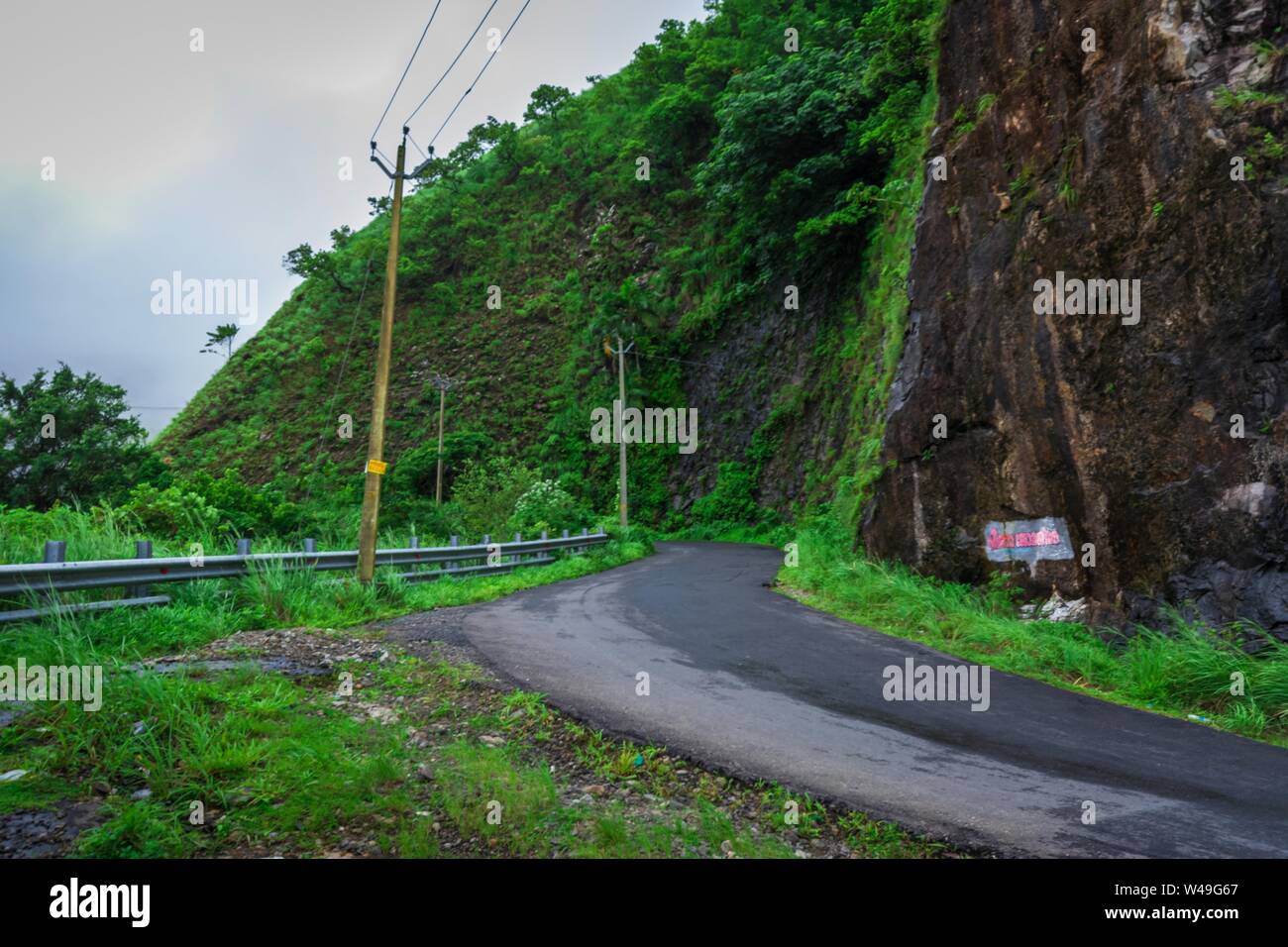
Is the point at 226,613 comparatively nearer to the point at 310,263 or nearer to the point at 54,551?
the point at 54,551

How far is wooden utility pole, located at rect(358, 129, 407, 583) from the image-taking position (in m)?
10.6

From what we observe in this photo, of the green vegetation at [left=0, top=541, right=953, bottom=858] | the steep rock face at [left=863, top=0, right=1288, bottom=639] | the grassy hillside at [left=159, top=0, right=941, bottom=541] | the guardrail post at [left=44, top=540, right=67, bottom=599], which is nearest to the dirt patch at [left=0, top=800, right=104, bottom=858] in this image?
the green vegetation at [left=0, top=541, right=953, bottom=858]

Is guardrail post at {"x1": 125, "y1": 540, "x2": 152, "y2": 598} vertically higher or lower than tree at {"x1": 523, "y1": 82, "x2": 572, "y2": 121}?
lower

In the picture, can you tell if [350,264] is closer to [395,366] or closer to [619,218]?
[395,366]

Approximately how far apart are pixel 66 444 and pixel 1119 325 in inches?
1076

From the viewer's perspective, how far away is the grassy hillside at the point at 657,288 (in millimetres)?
25906

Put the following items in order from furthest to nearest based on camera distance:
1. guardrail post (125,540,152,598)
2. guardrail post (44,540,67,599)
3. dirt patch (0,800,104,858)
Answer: guardrail post (125,540,152,598)
guardrail post (44,540,67,599)
dirt patch (0,800,104,858)

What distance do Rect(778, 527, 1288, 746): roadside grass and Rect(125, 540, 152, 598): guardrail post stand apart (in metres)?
9.13

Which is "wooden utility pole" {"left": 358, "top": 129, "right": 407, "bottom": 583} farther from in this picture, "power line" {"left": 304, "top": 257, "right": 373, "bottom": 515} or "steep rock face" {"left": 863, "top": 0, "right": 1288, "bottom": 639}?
"power line" {"left": 304, "top": 257, "right": 373, "bottom": 515}

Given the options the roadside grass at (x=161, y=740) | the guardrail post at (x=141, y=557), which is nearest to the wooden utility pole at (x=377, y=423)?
the guardrail post at (x=141, y=557)

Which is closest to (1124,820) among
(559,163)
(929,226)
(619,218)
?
(929,226)
